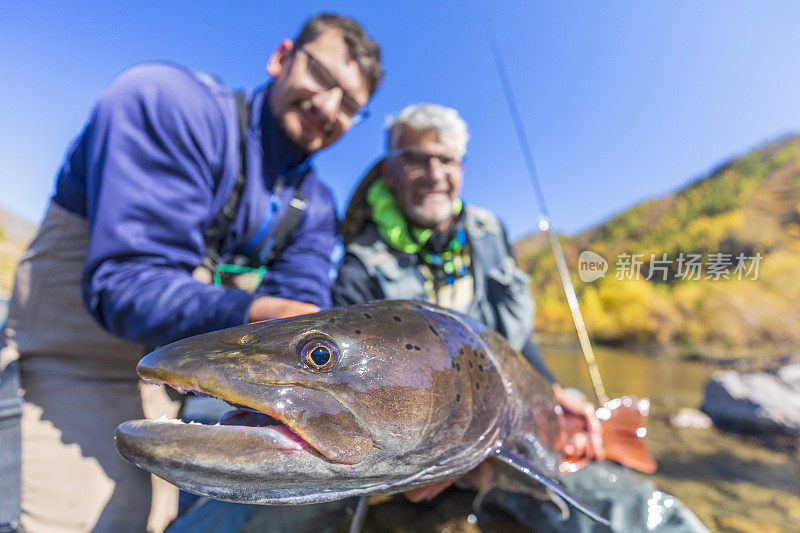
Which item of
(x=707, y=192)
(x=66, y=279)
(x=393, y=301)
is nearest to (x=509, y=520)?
(x=393, y=301)

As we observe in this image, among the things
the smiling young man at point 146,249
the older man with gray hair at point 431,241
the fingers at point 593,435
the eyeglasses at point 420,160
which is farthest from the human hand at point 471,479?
the eyeglasses at point 420,160

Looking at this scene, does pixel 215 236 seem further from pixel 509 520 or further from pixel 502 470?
pixel 509 520

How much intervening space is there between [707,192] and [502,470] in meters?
28.1

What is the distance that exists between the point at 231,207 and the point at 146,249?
0.67 m

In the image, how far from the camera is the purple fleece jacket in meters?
1.48

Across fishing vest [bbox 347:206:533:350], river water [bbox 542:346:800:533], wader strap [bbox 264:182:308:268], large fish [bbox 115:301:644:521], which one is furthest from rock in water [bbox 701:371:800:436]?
wader strap [bbox 264:182:308:268]

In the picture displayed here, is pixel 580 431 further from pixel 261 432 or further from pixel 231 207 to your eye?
pixel 231 207

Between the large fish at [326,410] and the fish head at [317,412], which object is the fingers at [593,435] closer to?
the large fish at [326,410]

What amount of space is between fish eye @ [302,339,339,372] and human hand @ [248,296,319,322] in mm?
375

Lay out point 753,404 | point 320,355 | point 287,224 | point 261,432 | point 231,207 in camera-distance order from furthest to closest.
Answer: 1. point 753,404
2. point 287,224
3. point 231,207
4. point 320,355
5. point 261,432

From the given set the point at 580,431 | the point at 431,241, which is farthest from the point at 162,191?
the point at 580,431

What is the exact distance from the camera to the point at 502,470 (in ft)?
5.74

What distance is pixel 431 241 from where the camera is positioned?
10.2ft

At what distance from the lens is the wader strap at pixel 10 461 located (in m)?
1.69
